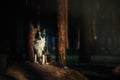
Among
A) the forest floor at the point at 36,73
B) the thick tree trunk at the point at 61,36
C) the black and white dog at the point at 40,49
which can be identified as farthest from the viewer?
the thick tree trunk at the point at 61,36

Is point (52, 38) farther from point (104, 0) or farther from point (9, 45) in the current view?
point (9, 45)

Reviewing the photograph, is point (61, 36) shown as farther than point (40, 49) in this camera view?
Yes

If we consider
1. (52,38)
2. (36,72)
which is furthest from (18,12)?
(36,72)

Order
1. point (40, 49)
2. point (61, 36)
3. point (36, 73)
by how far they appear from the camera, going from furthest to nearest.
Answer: point (61, 36) → point (40, 49) → point (36, 73)

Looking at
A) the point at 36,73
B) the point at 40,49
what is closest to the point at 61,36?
the point at 40,49

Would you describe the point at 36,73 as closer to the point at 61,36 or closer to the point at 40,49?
the point at 40,49

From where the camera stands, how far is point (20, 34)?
99.1ft

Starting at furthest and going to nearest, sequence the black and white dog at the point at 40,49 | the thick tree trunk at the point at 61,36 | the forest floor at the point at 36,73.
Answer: the thick tree trunk at the point at 61,36, the black and white dog at the point at 40,49, the forest floor at the point at 36,73

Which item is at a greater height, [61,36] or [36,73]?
[61,36]

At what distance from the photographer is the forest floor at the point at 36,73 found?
13.7 m

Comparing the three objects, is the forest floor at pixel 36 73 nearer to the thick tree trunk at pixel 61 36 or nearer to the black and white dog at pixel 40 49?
the black and white dog at pixel 40 49

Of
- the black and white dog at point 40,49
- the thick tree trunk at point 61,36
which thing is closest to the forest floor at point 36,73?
the black and white dog at point 40,49

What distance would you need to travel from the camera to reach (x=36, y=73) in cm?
1425

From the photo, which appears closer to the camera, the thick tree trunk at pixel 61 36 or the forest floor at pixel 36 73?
the forest floor at pixel 36 73
